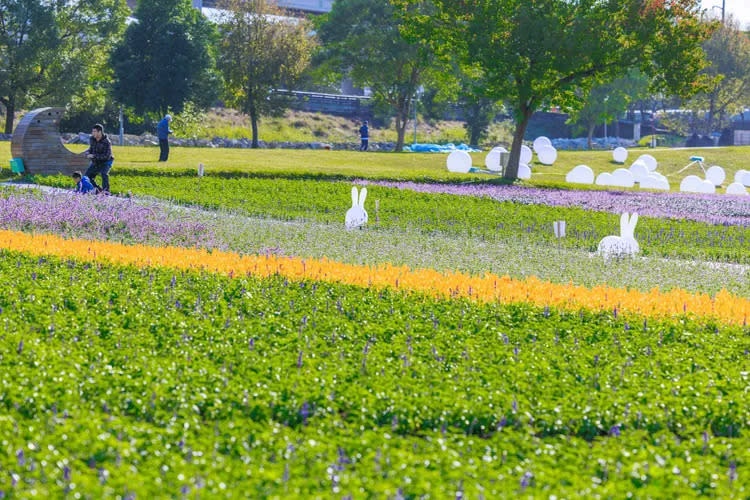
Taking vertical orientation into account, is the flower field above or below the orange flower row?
below

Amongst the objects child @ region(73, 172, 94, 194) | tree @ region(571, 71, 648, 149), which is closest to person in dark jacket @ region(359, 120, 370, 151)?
tree @ region(571, 71, 648, 149)

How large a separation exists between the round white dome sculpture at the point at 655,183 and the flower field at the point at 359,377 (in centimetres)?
2902

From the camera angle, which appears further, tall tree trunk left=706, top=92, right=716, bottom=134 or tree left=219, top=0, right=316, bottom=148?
tall tree trunk left=706, top=92, right=716, bottom=134

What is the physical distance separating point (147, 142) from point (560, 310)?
1684 inches

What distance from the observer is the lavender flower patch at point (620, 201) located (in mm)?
24312

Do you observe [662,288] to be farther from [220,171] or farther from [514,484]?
[220,171]

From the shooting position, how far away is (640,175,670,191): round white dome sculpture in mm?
41125

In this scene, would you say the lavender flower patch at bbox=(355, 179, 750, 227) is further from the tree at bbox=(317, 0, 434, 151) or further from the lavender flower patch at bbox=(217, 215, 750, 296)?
the tree at bbox=(317, 0, 434, 151)

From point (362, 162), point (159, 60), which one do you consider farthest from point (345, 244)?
point (159, 60)

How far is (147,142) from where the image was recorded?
161 feet

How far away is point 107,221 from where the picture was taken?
15.9 metres

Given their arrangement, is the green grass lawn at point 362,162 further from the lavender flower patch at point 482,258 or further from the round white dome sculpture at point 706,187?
the lavender flower patch at point 482,258

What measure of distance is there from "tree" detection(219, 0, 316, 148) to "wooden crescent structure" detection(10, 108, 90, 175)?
25867mm

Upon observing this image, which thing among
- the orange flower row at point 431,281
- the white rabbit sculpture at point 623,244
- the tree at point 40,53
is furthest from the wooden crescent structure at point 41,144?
the tree at point 40,53
